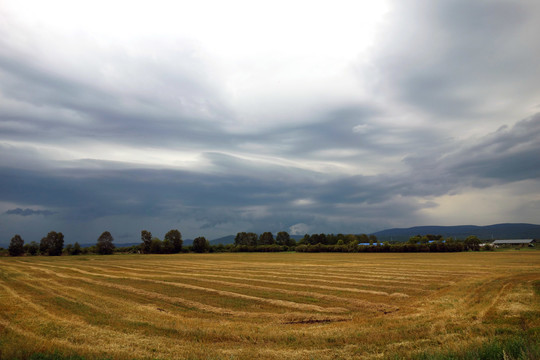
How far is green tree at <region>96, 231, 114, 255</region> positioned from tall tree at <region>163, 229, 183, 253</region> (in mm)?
23689

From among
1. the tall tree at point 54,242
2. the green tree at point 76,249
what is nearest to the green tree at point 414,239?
the green tree at point 76,249

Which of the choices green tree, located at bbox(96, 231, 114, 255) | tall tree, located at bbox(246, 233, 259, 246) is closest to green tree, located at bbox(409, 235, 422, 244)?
tall tree, located at bbox(246, 233, 259, 246)

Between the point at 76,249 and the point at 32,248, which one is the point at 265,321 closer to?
the point at 76,249

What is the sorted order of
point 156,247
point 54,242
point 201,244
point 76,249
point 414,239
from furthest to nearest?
point 201,244
point 414,239
point 156,247
point 54,242
point 76,249

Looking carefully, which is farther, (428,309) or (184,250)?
(184,250)

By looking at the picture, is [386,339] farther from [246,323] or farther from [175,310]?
[175,310]

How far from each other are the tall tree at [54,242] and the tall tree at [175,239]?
4481 cm

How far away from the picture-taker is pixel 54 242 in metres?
153

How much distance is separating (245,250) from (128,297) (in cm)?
14083

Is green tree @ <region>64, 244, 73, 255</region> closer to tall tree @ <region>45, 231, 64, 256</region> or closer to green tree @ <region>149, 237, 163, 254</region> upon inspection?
tall tree @ <region>45, 231, 64, 256</region>

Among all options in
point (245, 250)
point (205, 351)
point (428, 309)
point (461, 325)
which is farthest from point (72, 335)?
point (245, 250)

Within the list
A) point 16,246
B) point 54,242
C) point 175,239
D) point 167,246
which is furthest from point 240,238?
point 16,246

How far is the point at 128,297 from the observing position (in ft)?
81.3

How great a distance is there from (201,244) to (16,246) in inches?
3102
